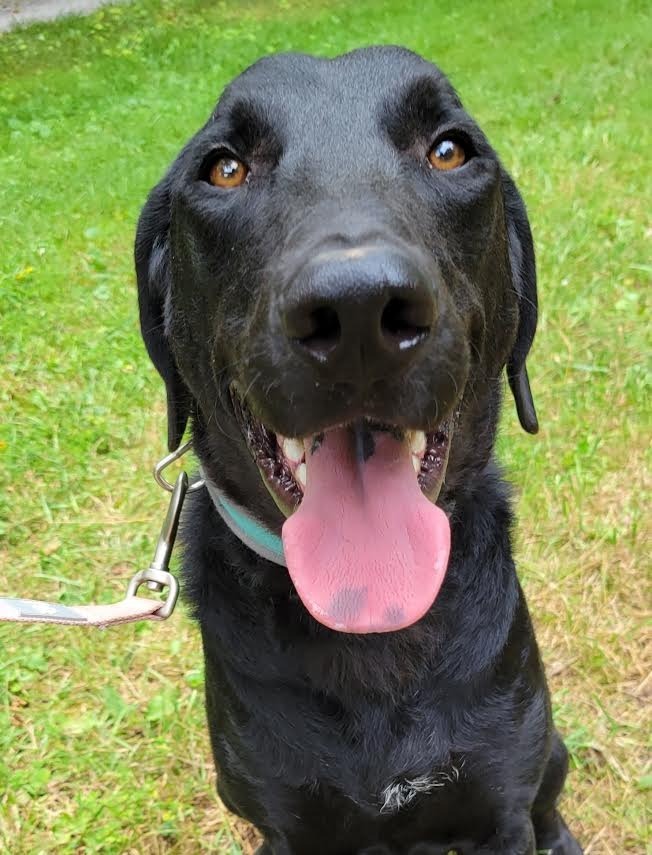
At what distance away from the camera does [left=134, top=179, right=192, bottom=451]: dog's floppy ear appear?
7.04ft

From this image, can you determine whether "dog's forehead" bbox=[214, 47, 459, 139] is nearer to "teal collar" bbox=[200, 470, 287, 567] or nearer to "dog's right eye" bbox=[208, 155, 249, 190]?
"dog's right eye" bbox=[208, 155, 249, 190]

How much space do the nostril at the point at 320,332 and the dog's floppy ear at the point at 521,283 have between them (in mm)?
988

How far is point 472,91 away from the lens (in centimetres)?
827

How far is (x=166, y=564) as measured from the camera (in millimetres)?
2100

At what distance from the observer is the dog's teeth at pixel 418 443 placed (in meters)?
1.72

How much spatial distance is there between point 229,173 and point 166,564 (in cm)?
95

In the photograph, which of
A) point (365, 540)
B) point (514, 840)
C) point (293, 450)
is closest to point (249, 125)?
point (293, 450)

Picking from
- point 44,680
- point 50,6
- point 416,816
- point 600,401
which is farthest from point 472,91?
point 50,6

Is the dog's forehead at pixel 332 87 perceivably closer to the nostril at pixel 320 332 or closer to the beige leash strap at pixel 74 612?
the nostril at pixel 320 332

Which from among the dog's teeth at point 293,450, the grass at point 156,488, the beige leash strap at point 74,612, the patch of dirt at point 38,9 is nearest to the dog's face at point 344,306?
the dog's teeth at point 293,450

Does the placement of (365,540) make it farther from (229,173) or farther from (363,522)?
(229,173)

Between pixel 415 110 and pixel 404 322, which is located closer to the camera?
pixel 404 322

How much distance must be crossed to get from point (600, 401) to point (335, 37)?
927cm

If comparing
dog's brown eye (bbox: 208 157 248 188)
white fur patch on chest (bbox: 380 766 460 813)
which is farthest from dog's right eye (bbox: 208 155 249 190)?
white fur patch on chest (bbox: 380 766 460 813)
